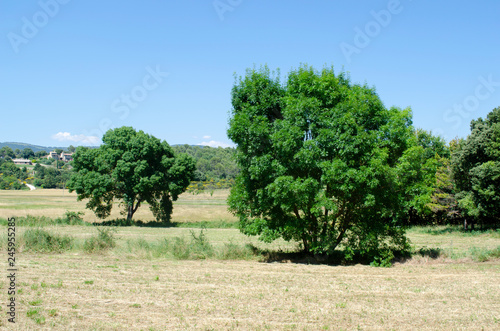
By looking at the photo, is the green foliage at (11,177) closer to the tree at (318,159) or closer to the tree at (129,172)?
the tree at (129,172)

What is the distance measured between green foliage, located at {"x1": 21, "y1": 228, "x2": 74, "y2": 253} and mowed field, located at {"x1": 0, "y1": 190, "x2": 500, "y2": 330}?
0.73 meters

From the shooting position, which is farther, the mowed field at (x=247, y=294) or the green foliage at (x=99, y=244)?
the green foliage at (x=99, y=244)

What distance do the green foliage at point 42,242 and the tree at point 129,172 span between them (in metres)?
20.9

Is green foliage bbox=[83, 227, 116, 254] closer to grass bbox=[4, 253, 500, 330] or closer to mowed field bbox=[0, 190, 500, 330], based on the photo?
mowed field bbox=[0, 190, 500, 330]

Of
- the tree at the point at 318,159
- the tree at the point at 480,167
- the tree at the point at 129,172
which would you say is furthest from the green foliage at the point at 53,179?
the tree at the point at 318,159

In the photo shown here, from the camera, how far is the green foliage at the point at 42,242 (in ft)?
65.1

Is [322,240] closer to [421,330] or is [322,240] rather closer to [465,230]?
[421,330]

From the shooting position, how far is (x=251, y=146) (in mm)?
18016

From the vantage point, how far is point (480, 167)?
110ft

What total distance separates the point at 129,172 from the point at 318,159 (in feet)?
96.3

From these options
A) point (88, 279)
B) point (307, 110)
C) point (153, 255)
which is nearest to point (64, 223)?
point (153, 255)

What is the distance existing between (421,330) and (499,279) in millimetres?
7830

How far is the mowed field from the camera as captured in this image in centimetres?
987

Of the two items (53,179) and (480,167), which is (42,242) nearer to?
(480,167)
